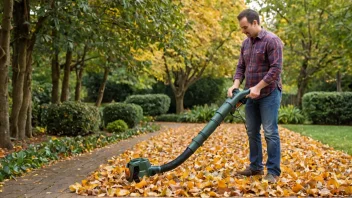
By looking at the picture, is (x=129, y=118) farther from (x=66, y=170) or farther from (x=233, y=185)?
(x=233, y=185)

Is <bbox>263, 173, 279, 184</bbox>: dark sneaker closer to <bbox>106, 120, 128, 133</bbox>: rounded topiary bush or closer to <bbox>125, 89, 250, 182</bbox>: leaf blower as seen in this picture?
<bbox>125, 89, 250, 182</bbox>: leaf blower

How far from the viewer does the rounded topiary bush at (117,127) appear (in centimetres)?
1170

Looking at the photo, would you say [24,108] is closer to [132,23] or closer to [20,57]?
[20,57]

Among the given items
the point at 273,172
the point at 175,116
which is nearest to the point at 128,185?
the point at 273,172

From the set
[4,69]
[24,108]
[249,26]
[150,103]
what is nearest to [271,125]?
[249,26]

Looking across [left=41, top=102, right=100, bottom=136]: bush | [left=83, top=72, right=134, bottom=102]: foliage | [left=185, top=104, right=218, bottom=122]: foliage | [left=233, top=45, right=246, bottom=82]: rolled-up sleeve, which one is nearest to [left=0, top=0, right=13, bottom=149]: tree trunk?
[left=41, top=102, right=100, bottom=136]: bush

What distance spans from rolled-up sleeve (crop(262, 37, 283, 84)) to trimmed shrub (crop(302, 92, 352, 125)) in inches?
491

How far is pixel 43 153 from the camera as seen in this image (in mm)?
5891

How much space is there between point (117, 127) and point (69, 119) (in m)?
2.03

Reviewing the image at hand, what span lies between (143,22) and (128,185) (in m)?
3.87

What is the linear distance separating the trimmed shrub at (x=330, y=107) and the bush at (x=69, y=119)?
938cm

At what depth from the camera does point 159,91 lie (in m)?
22.8

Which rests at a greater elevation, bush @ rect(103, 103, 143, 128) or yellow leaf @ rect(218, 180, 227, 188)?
bush @ rect(103, 103, 143, 128)

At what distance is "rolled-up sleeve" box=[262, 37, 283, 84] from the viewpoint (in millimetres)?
→ 3875
